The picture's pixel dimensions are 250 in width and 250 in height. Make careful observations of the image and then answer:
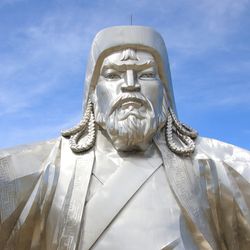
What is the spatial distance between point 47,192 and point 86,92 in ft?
2.25

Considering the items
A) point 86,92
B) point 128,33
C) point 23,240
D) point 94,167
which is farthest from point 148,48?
point 23,240

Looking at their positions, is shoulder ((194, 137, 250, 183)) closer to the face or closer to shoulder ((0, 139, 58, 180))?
the face

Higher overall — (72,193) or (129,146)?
(129,146)

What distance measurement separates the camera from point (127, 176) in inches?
150

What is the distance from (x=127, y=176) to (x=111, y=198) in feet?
0.55

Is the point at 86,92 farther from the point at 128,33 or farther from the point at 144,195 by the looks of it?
the point at 144,195

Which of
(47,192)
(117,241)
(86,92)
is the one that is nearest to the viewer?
(117,241)

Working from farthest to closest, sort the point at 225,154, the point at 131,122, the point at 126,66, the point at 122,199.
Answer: the point at 225,154
the point at 126,66
the point at 131,122
the point at 122,199

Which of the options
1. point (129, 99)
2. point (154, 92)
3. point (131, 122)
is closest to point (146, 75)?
point (154, 92)

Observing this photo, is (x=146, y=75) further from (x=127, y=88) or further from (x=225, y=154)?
(x=225, y=154)

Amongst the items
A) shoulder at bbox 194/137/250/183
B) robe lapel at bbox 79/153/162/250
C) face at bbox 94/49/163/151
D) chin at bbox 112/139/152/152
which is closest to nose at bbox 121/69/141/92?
face at bbox 94/49/163/151

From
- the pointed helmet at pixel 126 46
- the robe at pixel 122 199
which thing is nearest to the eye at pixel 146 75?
the pointed helmet at pixel 126 46

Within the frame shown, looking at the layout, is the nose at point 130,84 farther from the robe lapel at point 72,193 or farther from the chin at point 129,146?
the robe lapel at point 72,193

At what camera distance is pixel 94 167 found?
390 centimetres
